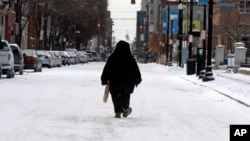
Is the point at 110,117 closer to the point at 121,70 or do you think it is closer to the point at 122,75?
the point at 122,75

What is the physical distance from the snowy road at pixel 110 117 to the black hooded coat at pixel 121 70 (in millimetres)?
816

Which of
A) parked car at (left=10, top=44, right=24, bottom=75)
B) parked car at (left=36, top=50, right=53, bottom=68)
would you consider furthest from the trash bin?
parked car at (left=36, top=50, right=53, bottom=68)

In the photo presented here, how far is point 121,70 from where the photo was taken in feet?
54.1

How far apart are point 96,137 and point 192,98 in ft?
40.4

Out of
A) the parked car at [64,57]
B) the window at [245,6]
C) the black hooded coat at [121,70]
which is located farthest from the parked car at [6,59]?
the window at [245,6]

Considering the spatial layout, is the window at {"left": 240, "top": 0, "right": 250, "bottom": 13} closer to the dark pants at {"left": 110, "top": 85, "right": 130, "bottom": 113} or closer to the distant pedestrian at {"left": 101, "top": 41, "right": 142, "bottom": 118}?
the distant pedestrian at {"left": 101, "top": 41, "right": 142, "bottom": 118}

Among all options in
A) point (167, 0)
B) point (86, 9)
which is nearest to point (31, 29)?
point (86, 9)

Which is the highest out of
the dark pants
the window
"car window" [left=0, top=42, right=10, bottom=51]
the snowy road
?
the window

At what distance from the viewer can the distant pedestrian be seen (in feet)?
53.9

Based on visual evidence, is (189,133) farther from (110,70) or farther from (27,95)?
(27,95)

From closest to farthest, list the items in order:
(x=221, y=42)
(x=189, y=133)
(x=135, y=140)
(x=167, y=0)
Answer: (x=135, y=140), (x=189, y=133), (x=221, y=42), (x=167, y=0)

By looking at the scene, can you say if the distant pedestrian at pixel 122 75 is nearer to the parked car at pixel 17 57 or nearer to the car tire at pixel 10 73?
the car tire at pixel 10 73

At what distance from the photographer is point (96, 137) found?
12.5 metres

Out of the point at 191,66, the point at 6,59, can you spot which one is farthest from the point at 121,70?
the point at 191,66
